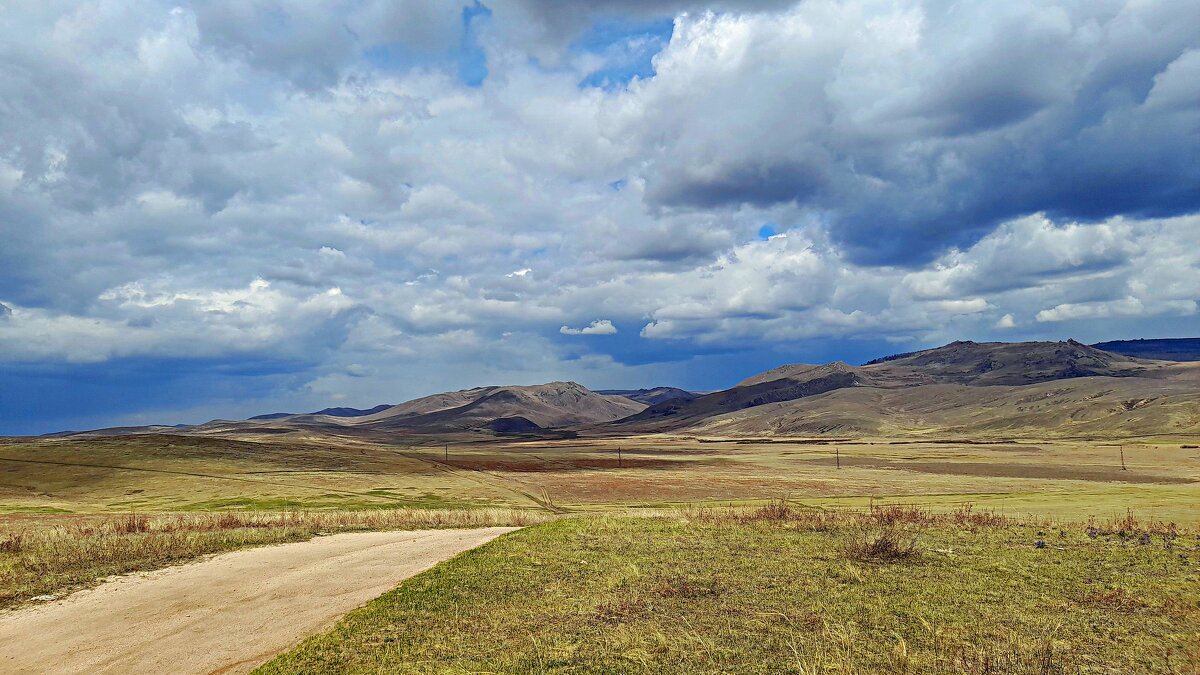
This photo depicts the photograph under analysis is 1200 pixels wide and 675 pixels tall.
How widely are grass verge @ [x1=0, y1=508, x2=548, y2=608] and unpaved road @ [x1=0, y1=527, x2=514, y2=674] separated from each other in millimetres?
1315

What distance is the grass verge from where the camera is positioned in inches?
792

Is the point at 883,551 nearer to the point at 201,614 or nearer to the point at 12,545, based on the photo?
the point at 201,614

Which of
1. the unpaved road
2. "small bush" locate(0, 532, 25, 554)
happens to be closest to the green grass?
the unpaved road

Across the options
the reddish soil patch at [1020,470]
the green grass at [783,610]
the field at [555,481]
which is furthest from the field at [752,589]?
the reddish soil patch at [1020,470]

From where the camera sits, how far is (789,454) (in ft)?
515

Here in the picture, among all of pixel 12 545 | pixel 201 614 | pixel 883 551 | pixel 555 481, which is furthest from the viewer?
pixel 555 481

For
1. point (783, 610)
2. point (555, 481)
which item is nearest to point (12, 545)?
point (783, 610)

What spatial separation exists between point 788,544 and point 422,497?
55.7m

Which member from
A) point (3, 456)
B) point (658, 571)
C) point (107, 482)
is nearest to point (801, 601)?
point (658, 571)

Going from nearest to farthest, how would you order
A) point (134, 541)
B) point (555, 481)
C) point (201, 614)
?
point (201, 614), point (134, 541), point (555, 481)

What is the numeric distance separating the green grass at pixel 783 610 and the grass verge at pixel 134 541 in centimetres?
957

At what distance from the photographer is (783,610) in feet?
54.4

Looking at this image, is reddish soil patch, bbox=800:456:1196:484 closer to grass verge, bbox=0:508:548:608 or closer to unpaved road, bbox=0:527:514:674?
grass verge, bbox=0:508:548:608

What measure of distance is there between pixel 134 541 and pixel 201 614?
11844 millimetres
